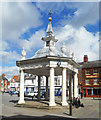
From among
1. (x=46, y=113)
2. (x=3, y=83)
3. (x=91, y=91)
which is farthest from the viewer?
(x=3, y=83)

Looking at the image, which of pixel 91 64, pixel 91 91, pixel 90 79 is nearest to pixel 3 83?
pixel 90 79

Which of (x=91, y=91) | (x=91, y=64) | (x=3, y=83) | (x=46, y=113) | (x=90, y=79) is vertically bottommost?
(x=3, y=83)

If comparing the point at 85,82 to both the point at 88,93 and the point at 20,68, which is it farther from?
the point at 20,68

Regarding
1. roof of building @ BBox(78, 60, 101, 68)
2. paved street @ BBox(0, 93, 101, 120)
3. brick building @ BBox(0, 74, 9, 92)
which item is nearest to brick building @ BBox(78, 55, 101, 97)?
roof of building @ BBox(78, 60, 101, 68)

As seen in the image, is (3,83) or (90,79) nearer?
(90,79)

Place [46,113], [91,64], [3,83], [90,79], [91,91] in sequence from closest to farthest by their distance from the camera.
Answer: [46,113]
[91,91]
[90,79]
[91,64]
[3,83]

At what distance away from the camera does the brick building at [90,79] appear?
148 ft

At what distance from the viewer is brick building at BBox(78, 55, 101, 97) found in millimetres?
45188

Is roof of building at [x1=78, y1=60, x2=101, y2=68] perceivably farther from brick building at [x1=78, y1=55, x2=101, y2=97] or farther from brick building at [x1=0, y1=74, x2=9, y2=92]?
brick building at [x1=0, y1=74, x2=9, y2=92]

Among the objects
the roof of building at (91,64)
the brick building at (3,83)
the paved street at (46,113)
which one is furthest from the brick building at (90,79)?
the brick building at (3,83)

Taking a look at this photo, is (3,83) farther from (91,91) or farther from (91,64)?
(91,64)

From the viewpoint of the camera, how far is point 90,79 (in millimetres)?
46469

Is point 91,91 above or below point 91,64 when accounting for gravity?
below

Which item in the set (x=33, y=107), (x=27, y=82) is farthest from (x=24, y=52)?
(x=27, y=82)
